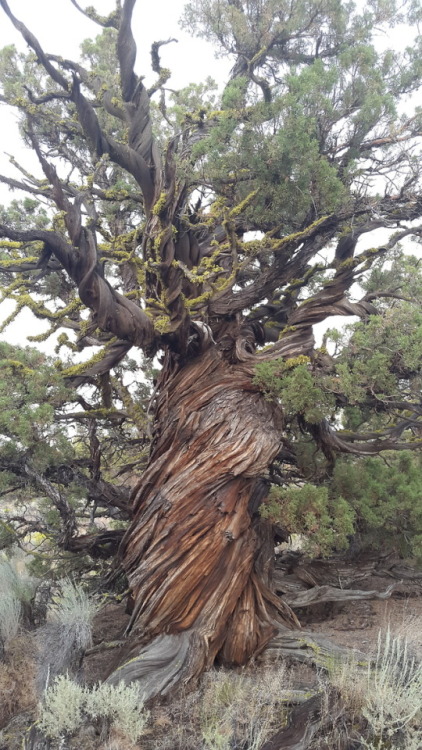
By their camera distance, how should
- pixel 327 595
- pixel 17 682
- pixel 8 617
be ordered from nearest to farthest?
pixel 17 682 → pixel 8 617 → pixel 327 595

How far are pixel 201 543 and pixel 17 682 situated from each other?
192 cm

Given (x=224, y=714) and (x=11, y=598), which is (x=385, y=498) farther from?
(x=11, y=598)

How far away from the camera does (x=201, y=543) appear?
Result: 484 centimetres

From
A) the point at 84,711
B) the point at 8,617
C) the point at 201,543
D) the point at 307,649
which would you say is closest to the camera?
the point at 84,711

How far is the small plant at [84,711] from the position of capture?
11.0ft

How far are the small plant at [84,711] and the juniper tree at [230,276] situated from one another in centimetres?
66

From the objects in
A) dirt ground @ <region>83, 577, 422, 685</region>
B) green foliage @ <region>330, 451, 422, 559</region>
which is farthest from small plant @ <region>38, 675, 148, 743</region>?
green foliage @ <region>330, 451, 422, 559</region>

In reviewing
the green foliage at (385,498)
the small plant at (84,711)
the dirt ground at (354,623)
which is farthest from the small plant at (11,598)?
the green foliage at (385,498)

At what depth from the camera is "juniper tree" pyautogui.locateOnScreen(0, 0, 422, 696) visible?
4.64 meters

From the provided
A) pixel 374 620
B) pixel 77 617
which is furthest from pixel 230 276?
pixel 374 620

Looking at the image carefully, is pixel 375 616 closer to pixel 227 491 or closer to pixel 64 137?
pixel 227 491

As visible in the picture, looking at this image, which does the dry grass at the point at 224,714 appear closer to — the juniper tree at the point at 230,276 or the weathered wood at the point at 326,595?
the juniper tree at the point at 230,276

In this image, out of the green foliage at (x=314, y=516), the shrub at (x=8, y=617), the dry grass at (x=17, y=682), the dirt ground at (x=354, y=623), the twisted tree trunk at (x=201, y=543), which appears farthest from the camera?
the shrub at (x=8, y=617)

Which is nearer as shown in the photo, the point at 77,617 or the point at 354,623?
the point at 77,617
